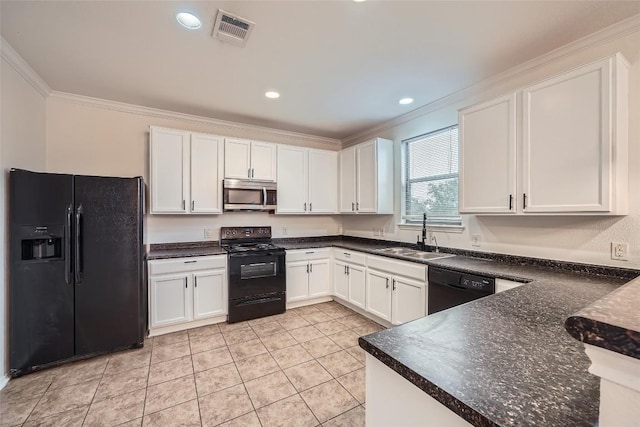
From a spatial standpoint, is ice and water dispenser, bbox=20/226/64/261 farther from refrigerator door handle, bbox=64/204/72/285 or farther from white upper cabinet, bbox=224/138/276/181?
white upper cabinet, bbox=224/138/276/181

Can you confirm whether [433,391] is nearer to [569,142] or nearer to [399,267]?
[569,142]

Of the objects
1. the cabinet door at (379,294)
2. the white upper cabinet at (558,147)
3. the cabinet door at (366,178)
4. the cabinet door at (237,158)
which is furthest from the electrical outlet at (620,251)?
the cabinet door at (237,158)

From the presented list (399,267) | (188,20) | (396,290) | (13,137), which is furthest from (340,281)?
(13,137)

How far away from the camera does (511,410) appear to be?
2.05 feet

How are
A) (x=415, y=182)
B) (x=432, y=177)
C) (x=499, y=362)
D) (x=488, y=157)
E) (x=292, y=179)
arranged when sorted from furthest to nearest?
(x=292, y=179), (x=415, y=182), (x=432, y=177), (x=488, y=157), (x=499, y=362)

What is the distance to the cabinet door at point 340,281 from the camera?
12.1 ft

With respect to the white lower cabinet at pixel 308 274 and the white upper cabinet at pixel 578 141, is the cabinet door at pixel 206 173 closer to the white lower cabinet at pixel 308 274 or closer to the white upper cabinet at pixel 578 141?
the white lower cabinet at pixel 308 274

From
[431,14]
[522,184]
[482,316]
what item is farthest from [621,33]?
[482,316]

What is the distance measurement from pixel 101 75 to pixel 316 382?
337 centimetres

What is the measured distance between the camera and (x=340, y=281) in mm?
3811

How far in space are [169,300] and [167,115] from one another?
229 centimetres

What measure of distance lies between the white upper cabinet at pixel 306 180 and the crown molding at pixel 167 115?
44cm

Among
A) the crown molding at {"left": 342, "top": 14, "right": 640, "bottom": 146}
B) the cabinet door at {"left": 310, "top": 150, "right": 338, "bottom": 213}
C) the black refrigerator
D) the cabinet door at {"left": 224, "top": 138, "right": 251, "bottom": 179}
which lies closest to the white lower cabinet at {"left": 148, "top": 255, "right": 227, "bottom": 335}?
the black refrigerator

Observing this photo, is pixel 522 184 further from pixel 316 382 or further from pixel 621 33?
pixel 316 382
